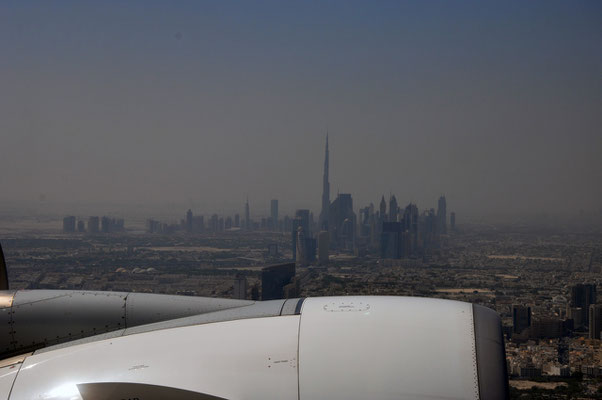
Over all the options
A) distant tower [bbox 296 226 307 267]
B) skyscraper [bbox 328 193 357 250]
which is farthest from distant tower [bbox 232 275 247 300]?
skyscraper [bbox 328 193 357 250]

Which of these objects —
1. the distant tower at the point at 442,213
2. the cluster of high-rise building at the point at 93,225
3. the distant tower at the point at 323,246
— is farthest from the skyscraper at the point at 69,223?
the distant tower at the point at 442,213

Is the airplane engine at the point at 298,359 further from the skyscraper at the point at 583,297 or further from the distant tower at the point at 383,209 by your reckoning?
the distant tower at the point at 383,209

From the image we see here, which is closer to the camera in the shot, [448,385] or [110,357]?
[448,385]

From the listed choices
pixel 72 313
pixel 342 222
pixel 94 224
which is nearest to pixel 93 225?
pixel 94 224

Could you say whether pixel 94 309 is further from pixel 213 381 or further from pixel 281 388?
pixel 281 388

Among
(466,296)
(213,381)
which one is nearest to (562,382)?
(466,296)

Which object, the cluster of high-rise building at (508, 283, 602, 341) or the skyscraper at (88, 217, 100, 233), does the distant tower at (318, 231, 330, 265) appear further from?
the cluster of high-rise building at (508, 283, 602, 341)
